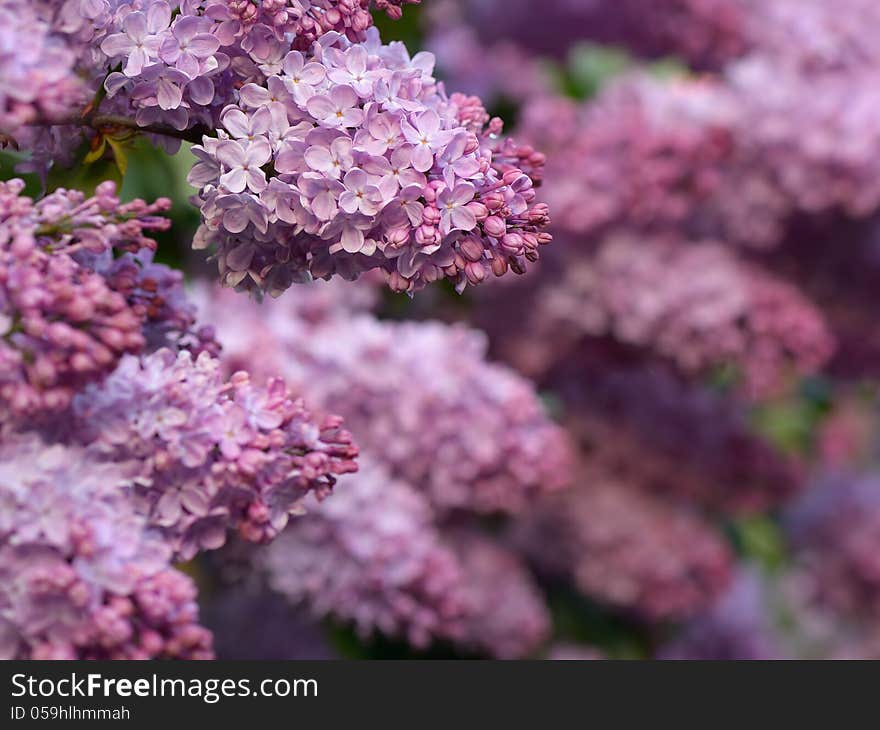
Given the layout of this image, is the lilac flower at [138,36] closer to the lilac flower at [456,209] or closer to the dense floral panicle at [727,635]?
the lilac flower at [456,209]

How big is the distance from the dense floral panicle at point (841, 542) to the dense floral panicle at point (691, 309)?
519 mm

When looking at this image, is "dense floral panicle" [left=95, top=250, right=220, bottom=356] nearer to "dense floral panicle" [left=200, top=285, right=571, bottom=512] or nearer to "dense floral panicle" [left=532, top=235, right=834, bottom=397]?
"dense floral panicle" [left=200, top=285, right=571, bottom=512]

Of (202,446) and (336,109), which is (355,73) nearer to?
(336,109)

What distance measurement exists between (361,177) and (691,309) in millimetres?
898

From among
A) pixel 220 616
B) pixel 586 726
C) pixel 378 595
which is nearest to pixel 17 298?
pixel 586 726

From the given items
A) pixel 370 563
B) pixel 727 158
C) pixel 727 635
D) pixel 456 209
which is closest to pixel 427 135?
pixel 456 209

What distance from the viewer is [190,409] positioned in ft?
2.15

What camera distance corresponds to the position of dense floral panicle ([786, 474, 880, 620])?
6.36 feet

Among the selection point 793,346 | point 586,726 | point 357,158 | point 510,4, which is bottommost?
point 586,726

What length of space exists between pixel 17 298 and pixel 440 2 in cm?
135

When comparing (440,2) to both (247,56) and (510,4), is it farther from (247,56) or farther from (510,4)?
(247,56)

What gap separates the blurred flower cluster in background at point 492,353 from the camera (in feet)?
2.00

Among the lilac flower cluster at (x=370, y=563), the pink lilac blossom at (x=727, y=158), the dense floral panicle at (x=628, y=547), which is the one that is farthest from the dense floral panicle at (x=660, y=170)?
the lilac flower cluster at (x=370, y=563)

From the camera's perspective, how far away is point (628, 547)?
159cm
